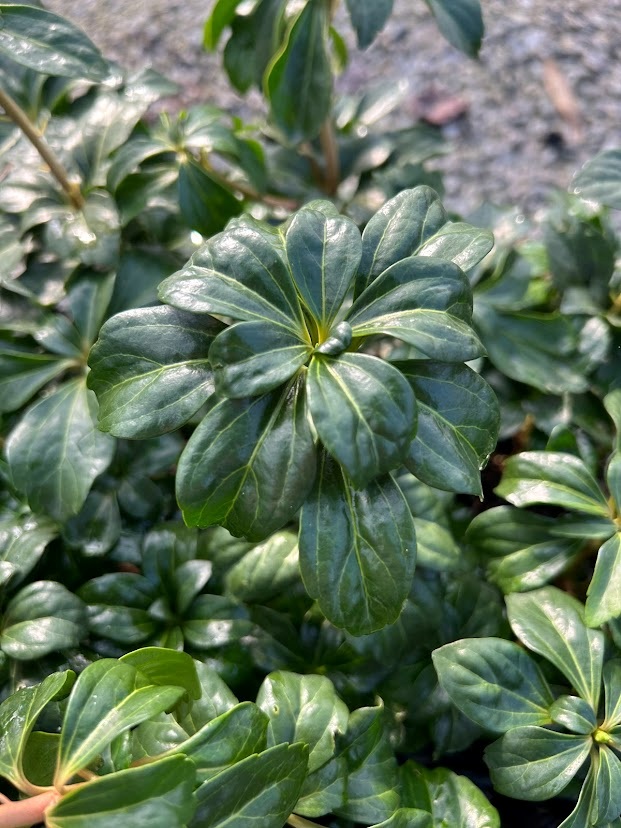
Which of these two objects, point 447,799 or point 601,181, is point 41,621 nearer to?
point 447,799

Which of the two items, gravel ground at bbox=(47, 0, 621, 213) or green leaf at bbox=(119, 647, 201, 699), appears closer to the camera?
green leaf at bbox=(119, 647, 201, 699)

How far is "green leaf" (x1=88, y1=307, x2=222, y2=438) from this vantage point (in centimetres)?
80

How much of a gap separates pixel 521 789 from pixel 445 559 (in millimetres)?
296

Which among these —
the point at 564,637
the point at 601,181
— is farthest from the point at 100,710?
the point at 601,181

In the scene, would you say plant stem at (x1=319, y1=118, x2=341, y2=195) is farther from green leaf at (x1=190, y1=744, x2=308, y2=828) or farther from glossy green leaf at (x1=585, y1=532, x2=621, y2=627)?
green leaf at (x1=190, y1=744, x2=308, y2=828)

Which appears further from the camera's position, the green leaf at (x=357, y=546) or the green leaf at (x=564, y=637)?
the green leaf at (x=564, y=637)

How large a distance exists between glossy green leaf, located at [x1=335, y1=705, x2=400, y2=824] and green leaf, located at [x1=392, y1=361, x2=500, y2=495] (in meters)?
0.35

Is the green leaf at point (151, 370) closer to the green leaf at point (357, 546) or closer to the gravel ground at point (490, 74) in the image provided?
the green leaf at point (357, 546)

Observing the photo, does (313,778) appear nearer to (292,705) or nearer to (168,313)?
(292,705)

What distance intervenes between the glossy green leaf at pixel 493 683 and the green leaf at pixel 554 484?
0.21m

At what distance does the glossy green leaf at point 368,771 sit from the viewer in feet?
2.94

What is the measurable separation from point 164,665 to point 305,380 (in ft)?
1.22

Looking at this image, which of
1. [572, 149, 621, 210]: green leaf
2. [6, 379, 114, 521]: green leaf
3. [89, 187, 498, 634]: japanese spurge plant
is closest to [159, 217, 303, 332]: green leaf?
[89, 187, 498, 634]: japanese spurge plant

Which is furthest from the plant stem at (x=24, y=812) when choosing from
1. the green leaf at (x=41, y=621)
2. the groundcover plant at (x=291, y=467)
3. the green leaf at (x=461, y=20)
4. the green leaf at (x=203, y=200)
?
the green leaf at (x=461, y=20)
